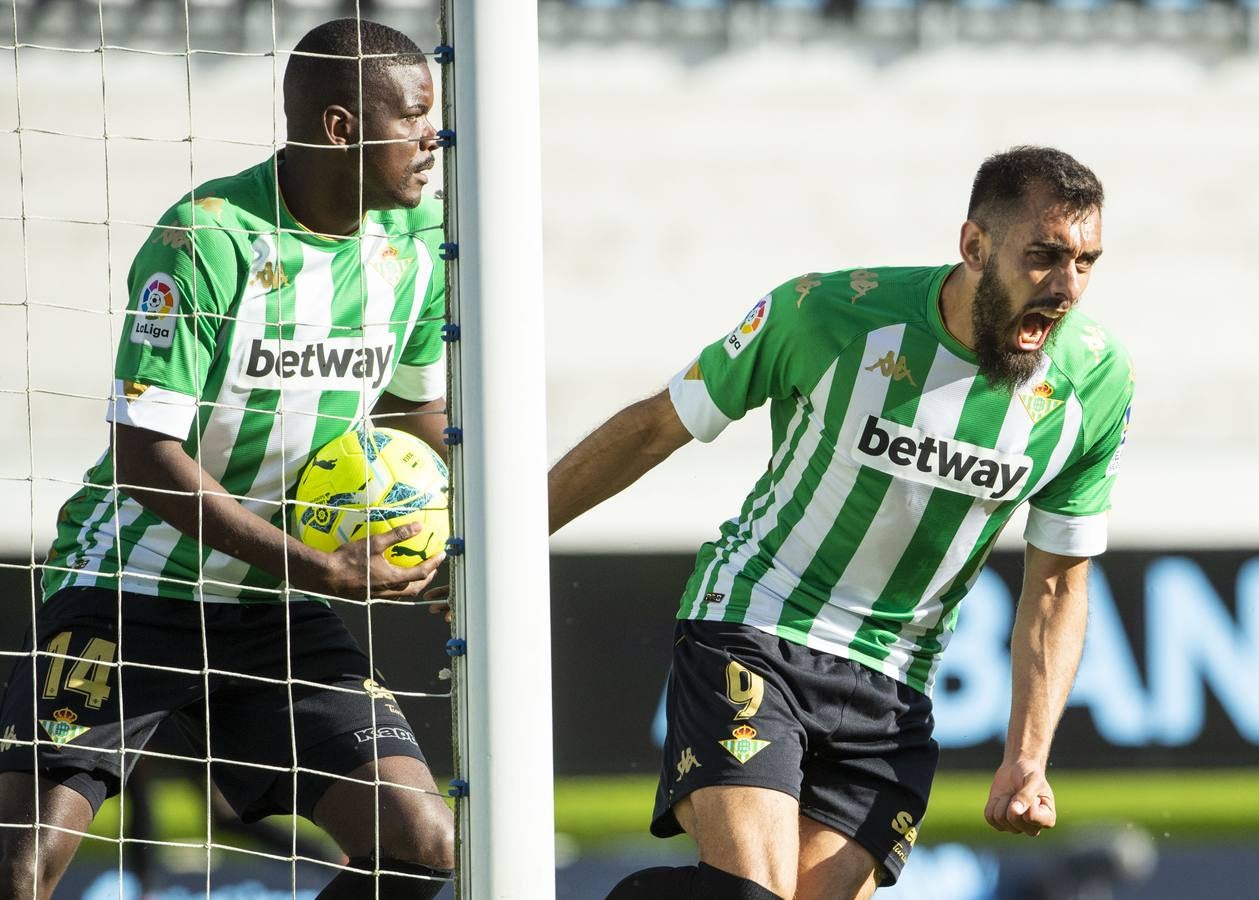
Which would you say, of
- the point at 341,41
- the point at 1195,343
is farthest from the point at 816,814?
the point at 1195,343

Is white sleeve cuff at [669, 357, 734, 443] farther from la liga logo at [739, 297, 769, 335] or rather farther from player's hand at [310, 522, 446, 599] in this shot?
player's hand at [310, 522, 446, 599]

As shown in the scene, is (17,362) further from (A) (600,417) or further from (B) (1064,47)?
(B) (1064,47)

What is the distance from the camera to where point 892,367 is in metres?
3.13

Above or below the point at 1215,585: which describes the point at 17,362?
above

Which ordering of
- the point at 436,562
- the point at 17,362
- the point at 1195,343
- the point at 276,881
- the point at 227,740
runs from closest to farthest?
1. the point at 436,562
2. the point at 227,740
3. the point at 276,881
4. the point at 17,362
5. the point at 1195,343

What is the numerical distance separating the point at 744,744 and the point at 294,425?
1135 mm

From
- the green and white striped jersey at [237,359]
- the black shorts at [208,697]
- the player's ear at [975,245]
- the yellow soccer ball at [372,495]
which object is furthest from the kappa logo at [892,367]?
the black shorts at [208,697]

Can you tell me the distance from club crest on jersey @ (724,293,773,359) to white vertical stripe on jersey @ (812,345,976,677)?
0.80ft

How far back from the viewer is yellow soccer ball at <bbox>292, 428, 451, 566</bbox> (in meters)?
3.20

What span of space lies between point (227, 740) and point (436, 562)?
643 millimetres

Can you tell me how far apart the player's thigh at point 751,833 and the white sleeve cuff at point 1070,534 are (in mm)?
745

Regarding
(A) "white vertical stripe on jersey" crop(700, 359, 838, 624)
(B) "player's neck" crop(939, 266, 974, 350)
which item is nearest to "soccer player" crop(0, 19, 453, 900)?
(A) "white vertical stripe on jersey" crop(700, 359, 838, 624)

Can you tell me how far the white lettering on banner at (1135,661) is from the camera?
558 centimetres

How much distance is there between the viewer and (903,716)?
3273 mm
